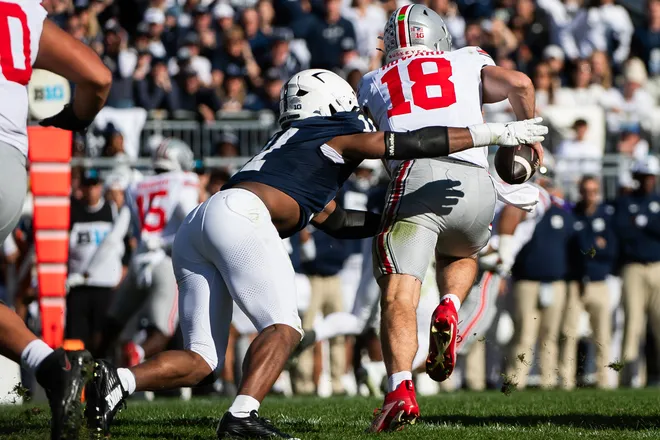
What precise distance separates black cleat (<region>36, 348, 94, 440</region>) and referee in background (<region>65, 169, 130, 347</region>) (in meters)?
6.94

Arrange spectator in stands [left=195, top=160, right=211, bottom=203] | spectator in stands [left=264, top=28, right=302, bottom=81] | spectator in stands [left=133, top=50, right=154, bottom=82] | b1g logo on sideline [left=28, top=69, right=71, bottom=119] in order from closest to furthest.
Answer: b1g logo on sideline [left=28, top=69, right=71, bottom=119] → spectator in stands [left=195, top=160, right=211, bottom=203] → spectator in stands [left=133, top=50, right=154, bottom=82] → spectator in stands [left=264, top=28, right=302, bottom=81]

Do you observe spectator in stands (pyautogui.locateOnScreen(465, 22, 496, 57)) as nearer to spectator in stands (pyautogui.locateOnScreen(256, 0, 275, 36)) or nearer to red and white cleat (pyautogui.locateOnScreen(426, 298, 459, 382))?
spectator in stands (pyautogui.locateOnScreen(256, 0, 275, 36))

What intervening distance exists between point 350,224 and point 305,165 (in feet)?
2.50

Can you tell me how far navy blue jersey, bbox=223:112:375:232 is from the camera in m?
5.91

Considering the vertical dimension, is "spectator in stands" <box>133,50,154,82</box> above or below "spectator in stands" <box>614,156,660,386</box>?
above

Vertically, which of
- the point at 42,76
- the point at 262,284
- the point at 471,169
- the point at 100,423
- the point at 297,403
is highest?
the point at 42,76

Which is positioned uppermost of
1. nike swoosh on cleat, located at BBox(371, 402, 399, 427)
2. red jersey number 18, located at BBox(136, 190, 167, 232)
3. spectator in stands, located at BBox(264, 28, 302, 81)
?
spectator in stands, located at BBox(264, 28, 302, 81)

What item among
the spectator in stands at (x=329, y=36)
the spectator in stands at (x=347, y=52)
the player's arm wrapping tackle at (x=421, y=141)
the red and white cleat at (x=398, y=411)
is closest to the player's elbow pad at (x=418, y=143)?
the player's arm wrapping tackle at (x=421, y=141)

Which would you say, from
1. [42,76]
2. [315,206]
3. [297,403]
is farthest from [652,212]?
[315,206]

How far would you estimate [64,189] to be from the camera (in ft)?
34.7

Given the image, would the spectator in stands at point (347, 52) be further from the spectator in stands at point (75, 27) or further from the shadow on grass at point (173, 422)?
the shadow on grass at point (173, 422)

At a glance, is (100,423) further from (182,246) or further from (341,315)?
(341,315)

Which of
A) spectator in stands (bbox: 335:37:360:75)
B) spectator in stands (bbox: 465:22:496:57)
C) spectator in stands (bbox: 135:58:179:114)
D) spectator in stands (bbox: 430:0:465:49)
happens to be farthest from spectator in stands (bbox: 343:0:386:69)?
spectator in stands (bbox: 135:58:179:114)

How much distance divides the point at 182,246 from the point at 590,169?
9.29m
